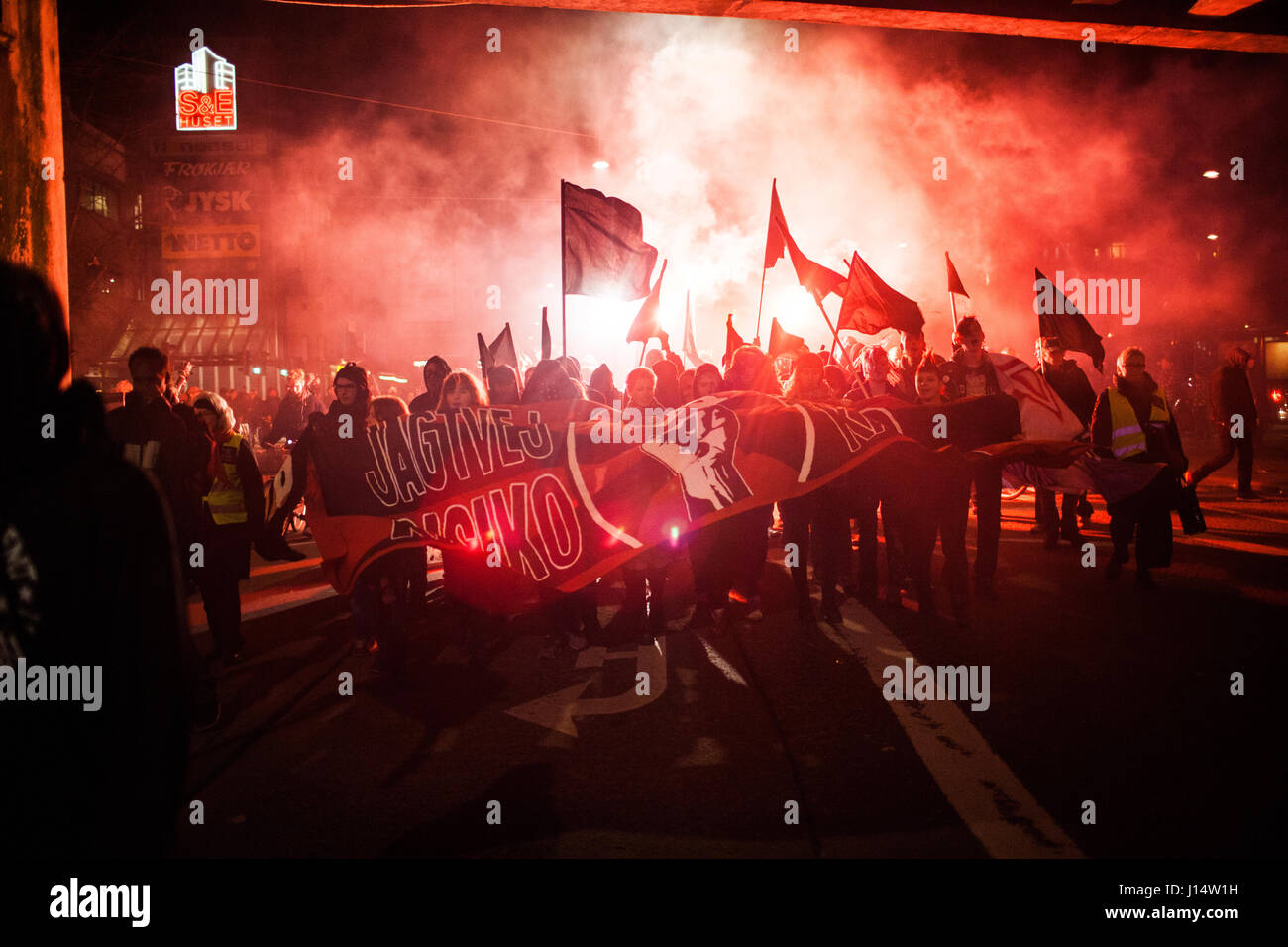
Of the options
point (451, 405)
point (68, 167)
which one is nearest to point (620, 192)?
point (68, 167)

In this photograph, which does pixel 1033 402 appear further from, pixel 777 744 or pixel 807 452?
pixel 777 744

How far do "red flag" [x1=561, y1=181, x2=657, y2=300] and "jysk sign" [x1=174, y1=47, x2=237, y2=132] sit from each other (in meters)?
24.4

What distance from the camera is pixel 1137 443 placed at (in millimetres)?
7422

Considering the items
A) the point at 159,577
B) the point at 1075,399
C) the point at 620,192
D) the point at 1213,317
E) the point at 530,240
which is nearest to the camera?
the point at 159,577

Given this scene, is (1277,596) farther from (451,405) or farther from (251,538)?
(251,538)

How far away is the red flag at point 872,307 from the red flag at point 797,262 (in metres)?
0.40

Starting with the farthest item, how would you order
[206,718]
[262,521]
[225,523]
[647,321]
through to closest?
[647,321] < [262,521] < [225,523] < [206,718]

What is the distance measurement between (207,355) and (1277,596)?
115 ft

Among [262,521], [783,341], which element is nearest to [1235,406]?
[783,341]

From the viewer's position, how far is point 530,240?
52312 mm

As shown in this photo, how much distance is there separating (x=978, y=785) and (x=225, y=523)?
4768 mm

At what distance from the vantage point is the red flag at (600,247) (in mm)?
10148

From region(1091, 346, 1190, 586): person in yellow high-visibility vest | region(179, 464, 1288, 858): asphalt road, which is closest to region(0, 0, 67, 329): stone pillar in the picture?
region(179, 464, 1288, 858): asphalt road

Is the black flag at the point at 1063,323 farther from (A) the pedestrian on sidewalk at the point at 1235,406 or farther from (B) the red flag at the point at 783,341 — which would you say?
(A) the pedestrian on sidewalk at the point at 1235,406
